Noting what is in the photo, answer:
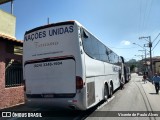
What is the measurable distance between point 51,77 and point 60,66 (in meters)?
0.59

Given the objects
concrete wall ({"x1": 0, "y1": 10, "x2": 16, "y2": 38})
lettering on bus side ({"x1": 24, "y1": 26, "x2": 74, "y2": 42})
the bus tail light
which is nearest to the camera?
the bus tail light

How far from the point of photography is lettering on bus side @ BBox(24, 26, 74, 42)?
934 cm

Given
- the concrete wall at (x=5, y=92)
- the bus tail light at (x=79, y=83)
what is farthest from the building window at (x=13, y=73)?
the bus tail light at (x=79, y=83)

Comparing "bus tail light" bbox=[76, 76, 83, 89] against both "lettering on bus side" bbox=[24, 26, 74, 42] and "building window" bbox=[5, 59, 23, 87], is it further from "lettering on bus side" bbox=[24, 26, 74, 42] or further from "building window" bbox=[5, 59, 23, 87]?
"building window" bbox=[5, 59, 23, 87]

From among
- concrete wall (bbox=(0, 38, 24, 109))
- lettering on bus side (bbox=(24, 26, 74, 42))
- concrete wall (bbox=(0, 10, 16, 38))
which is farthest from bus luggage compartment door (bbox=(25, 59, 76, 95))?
concrete wall (bbox=(0, 10, 16, 38))

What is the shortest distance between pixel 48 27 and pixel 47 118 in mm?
3715

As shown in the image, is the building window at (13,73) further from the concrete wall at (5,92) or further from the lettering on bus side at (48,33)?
the lettering on bus side at (48,33)

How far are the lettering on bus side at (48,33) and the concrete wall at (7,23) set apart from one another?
7771 millimetres

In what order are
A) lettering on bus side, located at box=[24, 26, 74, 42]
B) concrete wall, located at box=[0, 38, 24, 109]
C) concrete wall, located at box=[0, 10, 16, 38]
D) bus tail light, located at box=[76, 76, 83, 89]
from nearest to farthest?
bus tail light, located at box=[76, 76, 83, 89]
lettering on bus side, located at box=[24, 26, 74, 42]
concrete wall, located at box=[0, 38, 24, 109]
concrete wall, located at box=[0, 10, 16, 38]

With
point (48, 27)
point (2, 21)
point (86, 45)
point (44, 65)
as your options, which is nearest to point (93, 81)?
point (86, 45)

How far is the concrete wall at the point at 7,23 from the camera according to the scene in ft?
56.9

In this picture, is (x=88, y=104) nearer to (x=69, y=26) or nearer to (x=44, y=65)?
(x=44, y=65)

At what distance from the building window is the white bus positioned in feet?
13.8

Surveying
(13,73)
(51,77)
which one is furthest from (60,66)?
Answer: (13,73)
